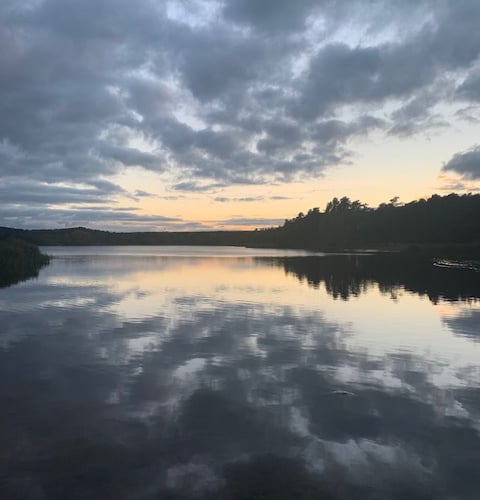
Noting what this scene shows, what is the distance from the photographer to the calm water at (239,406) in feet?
27.0

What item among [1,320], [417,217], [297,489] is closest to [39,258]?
[1,320]

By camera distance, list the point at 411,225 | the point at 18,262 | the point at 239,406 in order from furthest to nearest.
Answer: the point at 411,225
the point at 18,262
the point at 239,406

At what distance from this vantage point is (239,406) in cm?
1178

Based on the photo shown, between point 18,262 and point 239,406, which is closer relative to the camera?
point 239,406

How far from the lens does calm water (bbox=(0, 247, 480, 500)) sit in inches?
324

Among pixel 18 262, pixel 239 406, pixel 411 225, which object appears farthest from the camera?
pixel 411 225

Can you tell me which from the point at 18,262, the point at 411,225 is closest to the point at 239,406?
the point at 18,262

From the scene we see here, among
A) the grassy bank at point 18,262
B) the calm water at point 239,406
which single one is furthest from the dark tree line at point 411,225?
the calm water at point 239,406

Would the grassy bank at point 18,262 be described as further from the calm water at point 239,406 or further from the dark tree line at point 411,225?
the dark tree line at point 411,225

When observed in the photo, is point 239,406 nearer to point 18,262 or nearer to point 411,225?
point 18,262

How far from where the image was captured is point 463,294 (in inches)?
1340

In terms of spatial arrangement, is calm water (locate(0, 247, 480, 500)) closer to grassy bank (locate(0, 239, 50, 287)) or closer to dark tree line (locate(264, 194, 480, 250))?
grassy bank (locate(0, 239, 50, 287))

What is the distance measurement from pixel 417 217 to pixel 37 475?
515ft

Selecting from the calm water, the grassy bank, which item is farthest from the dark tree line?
the calm water
